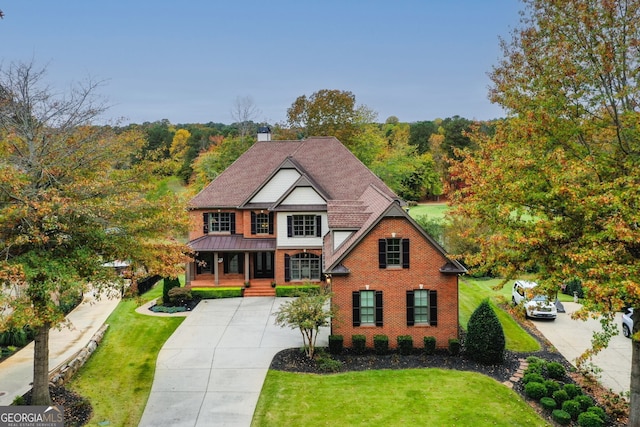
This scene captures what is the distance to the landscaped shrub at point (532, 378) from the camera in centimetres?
1636

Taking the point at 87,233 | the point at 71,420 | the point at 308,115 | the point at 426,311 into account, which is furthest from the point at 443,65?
the point at 308,115

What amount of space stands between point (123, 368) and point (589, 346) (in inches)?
783

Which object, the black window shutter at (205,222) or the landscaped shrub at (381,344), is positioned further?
the black window shutter at (205,222)

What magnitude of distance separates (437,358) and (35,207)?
15.4 meters

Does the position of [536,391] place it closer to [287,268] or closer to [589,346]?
[589,346]

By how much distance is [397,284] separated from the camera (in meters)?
20.1

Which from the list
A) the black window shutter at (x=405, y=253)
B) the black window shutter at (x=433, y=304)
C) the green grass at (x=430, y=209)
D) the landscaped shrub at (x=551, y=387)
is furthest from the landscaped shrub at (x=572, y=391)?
the green grass at (x=430, y=209)

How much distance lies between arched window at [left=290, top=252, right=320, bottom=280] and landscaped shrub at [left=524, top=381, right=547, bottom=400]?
15.8m

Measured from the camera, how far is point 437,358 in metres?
19.2

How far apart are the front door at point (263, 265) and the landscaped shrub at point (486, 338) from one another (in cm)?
1608

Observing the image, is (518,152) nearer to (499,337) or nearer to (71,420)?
(499,337)

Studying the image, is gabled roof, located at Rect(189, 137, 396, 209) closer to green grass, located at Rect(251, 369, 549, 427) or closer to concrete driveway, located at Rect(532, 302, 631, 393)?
concrete driveway, located at Rect(532, 302, 631, 393)

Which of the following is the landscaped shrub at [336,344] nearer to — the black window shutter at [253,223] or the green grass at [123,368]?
the green grass at [123,368]

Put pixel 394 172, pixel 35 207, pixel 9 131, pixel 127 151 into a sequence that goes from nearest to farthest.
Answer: pixel 35 207 < pixel 9 131 < pixel 127 151 < pixel 394 172
